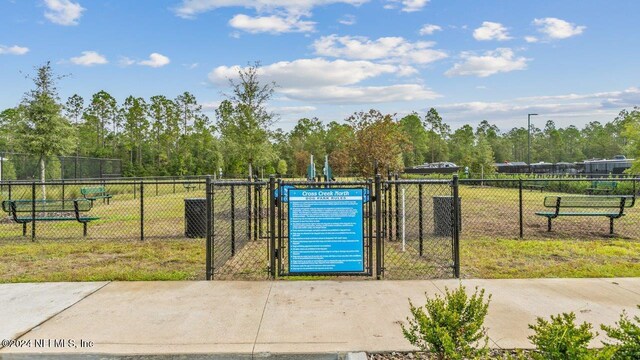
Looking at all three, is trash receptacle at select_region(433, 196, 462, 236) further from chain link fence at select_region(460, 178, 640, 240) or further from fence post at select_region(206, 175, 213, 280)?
fence post at select_region(206, 175, 213, 280)

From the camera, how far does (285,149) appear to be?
61.9 meters

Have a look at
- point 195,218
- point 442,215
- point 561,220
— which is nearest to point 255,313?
point 195,218

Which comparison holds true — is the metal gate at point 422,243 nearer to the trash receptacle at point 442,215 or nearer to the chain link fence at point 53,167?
the trash receptacle at point 442,215

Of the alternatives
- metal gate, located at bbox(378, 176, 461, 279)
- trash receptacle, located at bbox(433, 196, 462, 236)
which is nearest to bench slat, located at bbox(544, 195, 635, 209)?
trash receptacle, located at bbox(433, 196, 462, 236)

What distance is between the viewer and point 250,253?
869cm

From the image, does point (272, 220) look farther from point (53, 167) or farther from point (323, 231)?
point (53, 167)

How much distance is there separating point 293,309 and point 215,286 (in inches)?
59.6

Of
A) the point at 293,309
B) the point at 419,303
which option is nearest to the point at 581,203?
the point at 419,303

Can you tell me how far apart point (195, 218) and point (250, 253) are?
8.59ft

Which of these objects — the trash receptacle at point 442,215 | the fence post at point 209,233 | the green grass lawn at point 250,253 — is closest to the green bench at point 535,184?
the green grass lawn at point 250,253

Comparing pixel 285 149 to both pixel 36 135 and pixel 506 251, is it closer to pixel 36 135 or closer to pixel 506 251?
pixel 36 135

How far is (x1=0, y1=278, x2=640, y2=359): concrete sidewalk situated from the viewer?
4098 mm

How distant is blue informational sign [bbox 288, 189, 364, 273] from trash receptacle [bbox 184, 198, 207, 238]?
5.02m

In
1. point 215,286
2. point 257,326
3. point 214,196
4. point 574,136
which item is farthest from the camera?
point 574,136
